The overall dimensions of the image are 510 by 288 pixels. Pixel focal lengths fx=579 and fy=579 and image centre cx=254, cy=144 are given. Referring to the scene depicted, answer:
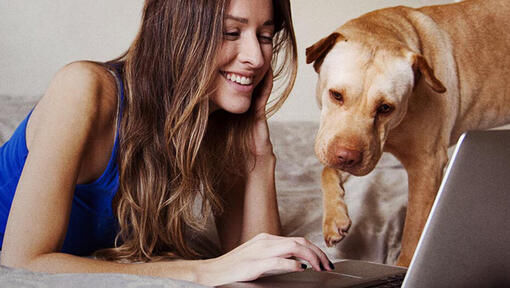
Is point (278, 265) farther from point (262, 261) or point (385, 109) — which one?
point (385, 109)

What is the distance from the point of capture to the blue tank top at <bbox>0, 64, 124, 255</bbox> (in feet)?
4.14

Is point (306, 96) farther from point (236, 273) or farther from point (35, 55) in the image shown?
point (236, 273)

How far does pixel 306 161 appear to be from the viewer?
7.57 feet

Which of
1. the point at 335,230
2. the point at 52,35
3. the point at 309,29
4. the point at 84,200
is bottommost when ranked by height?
the point at 335,230

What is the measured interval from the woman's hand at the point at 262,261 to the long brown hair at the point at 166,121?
0.39 meters

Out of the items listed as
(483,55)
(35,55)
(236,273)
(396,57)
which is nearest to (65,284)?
(236,273)

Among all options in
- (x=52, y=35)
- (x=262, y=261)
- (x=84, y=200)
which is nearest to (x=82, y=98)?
(x=84, y=200)

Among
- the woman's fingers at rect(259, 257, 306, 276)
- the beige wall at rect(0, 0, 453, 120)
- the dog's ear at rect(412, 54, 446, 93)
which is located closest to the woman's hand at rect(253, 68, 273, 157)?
the dog's ear at rect(412, 54, 446, 93)

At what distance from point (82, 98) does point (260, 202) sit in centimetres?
57

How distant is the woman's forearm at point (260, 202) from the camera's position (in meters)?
1.49

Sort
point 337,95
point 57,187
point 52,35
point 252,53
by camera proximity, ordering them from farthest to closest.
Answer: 1. point 52,35
2. point 337,95
3. point 252,53
4. point 57,187

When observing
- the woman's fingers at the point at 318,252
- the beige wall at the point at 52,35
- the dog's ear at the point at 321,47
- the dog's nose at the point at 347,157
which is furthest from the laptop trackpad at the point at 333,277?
the beige wall at the point at 52,35

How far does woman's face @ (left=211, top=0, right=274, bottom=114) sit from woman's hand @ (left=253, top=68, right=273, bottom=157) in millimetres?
126

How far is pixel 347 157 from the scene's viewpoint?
4.48ft
